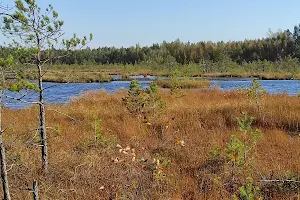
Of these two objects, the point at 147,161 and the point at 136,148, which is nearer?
the point at 147,161

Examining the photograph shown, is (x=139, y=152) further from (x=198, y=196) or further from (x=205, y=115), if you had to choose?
(x=205, y=115)

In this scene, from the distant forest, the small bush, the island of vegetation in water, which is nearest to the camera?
the island of vegetation in water

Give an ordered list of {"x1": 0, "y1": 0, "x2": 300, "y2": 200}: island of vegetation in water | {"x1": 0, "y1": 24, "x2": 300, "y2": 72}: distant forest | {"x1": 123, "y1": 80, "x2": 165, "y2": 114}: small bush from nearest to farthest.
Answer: {"x1": 0, "y1": 0, "x2": 300, "y2": 200}: island of vegetation in water, {"x1": 123, "y1": 80, "x2": 165, "y2": 114}: small bush, {"x1": 0, "y1": 24, "x2": 300, "y2": 72}: distant forest

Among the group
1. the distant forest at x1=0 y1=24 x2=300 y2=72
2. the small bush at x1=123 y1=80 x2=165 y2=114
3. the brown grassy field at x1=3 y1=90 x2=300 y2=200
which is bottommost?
the brown grassy field at x1=3 y1=90 x2=300 y2=200

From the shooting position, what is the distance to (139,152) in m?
5.98

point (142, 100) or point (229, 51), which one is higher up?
point (229, 51)

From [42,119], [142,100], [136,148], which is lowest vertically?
[136,148]

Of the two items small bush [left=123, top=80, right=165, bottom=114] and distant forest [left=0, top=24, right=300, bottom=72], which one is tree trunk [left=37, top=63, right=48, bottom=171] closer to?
small bush [left=123, top=80, right=165, bottom=114]

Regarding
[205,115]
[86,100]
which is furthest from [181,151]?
[86,100]

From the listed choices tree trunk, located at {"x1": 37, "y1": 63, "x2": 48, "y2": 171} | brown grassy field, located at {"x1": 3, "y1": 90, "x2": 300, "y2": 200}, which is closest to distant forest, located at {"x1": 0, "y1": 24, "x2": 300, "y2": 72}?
brown grassy field, located at {"x1": 3, "y1": 90, "x2": 300, "y2": 200}

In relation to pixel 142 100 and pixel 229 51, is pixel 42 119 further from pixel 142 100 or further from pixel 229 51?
pixel 229 51

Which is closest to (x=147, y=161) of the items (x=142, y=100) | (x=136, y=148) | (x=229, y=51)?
(x=136, y=148)

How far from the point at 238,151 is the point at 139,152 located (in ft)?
7.00

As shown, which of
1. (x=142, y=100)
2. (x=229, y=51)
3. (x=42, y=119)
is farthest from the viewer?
(x=229, y=51)
